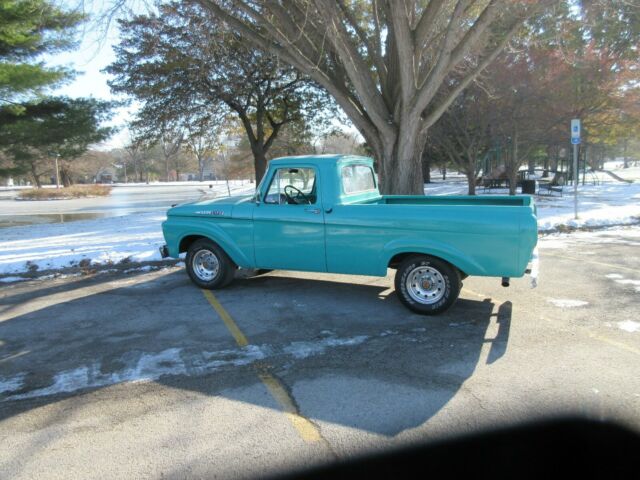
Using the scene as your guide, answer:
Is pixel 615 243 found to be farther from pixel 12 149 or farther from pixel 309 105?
pixel 12 149

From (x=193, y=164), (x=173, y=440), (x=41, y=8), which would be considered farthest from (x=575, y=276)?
(x=193, y=164)

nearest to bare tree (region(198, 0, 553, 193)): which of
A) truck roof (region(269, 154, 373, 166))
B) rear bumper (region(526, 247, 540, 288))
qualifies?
truck roof (region(269, 154, 373, 166))

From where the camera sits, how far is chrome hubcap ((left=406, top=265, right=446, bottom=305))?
17.5 feet

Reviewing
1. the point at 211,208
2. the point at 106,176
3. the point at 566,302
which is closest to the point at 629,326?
the point at 566,302

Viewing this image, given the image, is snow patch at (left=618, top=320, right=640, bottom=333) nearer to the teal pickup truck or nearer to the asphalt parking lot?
the asphalt parking lot

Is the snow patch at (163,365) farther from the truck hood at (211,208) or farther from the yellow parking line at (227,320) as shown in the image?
the truck hood at (211,208)

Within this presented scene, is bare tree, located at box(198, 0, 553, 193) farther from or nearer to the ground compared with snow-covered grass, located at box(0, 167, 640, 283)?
farther from the ground

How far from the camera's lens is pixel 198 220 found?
6672mm


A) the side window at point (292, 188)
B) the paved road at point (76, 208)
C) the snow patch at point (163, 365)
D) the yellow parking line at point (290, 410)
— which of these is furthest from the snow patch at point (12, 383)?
the paved road at point (76, 208)

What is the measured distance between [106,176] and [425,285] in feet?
362

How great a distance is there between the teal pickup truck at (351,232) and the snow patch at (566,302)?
3.20 feet

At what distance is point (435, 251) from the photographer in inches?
203

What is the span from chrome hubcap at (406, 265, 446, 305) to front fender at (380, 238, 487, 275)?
0.23 meters

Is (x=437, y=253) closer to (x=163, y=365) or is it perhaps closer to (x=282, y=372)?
(x=282, y=372)
